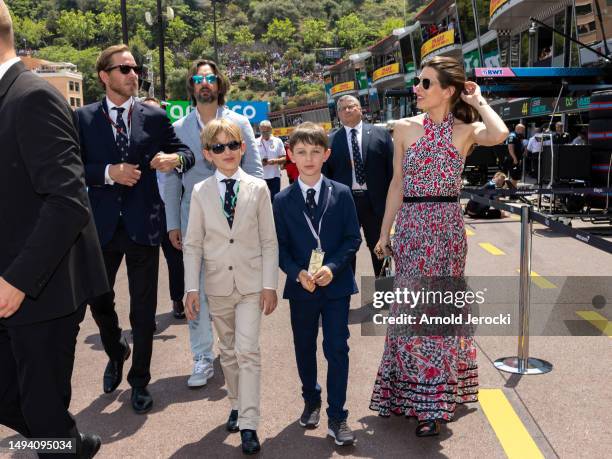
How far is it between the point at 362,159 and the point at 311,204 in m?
2.72

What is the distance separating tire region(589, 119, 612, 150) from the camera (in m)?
11.3

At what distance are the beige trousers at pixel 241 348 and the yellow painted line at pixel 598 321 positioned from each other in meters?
3.32

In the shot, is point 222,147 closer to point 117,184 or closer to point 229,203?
point 229,203

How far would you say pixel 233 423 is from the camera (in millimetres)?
3787

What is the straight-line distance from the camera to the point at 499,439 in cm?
360

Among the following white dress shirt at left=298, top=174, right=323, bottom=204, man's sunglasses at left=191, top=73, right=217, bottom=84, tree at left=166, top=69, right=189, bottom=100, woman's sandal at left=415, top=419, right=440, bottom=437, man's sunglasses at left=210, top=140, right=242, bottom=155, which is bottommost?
woman's sandal at left=415, top=419, right=440, bottom=437

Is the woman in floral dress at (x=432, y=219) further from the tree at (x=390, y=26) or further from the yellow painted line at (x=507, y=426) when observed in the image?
the tree at (x=390, y=26)

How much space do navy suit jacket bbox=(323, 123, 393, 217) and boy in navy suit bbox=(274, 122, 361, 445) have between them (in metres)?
2.56

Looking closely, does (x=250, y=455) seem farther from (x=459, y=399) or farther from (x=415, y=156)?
(x=415, y=156)

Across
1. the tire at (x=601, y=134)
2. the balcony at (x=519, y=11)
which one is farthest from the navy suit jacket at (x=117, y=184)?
the balcony at (x=519, y=11)

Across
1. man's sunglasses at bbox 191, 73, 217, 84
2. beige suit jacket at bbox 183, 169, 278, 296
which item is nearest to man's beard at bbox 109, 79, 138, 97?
man's sunglasses at bbox 191, 73, 217, 84

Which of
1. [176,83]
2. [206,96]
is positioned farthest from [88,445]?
[176,83]

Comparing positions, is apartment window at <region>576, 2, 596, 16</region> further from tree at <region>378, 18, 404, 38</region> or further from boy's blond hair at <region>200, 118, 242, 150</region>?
tree at <region>378, 18, 404, 38</region>

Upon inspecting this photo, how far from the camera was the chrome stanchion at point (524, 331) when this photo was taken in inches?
184
